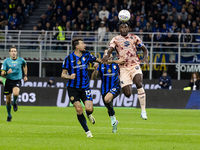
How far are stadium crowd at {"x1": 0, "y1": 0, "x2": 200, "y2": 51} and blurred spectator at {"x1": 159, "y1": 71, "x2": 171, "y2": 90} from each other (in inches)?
97.0

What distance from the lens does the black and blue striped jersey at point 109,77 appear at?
1525cm

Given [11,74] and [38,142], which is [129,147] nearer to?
[38,142]

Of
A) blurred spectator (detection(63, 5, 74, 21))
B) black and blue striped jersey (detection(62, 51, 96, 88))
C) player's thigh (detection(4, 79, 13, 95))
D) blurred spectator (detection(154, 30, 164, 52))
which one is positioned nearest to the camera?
black and blue striped jersey (detection(62, 51, 96, 88))

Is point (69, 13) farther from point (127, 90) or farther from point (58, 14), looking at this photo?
point (127, 90)

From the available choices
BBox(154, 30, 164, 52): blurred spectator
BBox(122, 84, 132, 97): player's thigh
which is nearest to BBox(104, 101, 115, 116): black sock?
BBox(122, 84, 132, 97): player's thigh

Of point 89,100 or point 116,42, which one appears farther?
point 116,42

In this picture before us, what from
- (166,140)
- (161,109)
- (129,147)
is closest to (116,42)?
(166,140)

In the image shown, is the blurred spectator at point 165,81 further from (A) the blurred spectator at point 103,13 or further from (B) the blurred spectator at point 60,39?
(A) the blurred spectator at point 103,13

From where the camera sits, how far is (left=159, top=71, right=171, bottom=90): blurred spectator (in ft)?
86.6

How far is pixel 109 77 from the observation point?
15586 mm

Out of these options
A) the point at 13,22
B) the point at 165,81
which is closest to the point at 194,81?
the point at 165,81

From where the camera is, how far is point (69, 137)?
38.4ft

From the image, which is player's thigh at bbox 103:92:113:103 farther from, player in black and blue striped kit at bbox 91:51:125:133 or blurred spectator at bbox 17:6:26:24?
blurred spectator at bbox 17:6:26:24

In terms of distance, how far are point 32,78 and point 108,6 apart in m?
6.55
